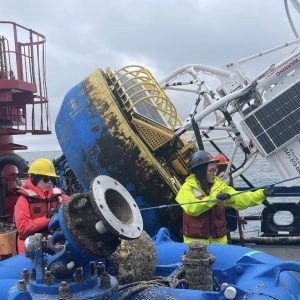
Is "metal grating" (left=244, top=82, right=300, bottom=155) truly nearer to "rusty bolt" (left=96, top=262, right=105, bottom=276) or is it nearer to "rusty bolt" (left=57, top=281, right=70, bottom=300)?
"rusty bolt" (left=96, top=262, right=105, bottom=276)

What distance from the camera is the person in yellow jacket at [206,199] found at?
4.27m

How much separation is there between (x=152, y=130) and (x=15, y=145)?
2706mm

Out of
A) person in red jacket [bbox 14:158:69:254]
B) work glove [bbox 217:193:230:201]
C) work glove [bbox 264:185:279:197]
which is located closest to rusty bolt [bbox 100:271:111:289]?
person in red jacket [bbox 14:158:69:254]

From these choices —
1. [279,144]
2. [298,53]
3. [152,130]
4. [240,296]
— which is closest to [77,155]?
[152,130]

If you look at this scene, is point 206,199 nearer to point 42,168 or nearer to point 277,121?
point 42,168

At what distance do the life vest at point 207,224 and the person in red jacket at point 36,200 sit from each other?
1162 millimetres

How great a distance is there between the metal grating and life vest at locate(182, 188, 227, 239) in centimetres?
215

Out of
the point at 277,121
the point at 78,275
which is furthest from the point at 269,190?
the point at 277,121

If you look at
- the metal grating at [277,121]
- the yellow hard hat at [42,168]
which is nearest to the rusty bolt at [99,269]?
the yellow hard hat at [42,168]

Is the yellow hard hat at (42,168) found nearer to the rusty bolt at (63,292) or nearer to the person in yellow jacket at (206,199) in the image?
the person in yellow jacket at (206,199)

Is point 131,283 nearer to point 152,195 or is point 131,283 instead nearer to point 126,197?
point 126,197

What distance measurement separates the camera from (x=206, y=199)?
4211 mm

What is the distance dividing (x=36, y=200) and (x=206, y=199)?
1.41 m

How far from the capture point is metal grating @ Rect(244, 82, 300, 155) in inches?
245
